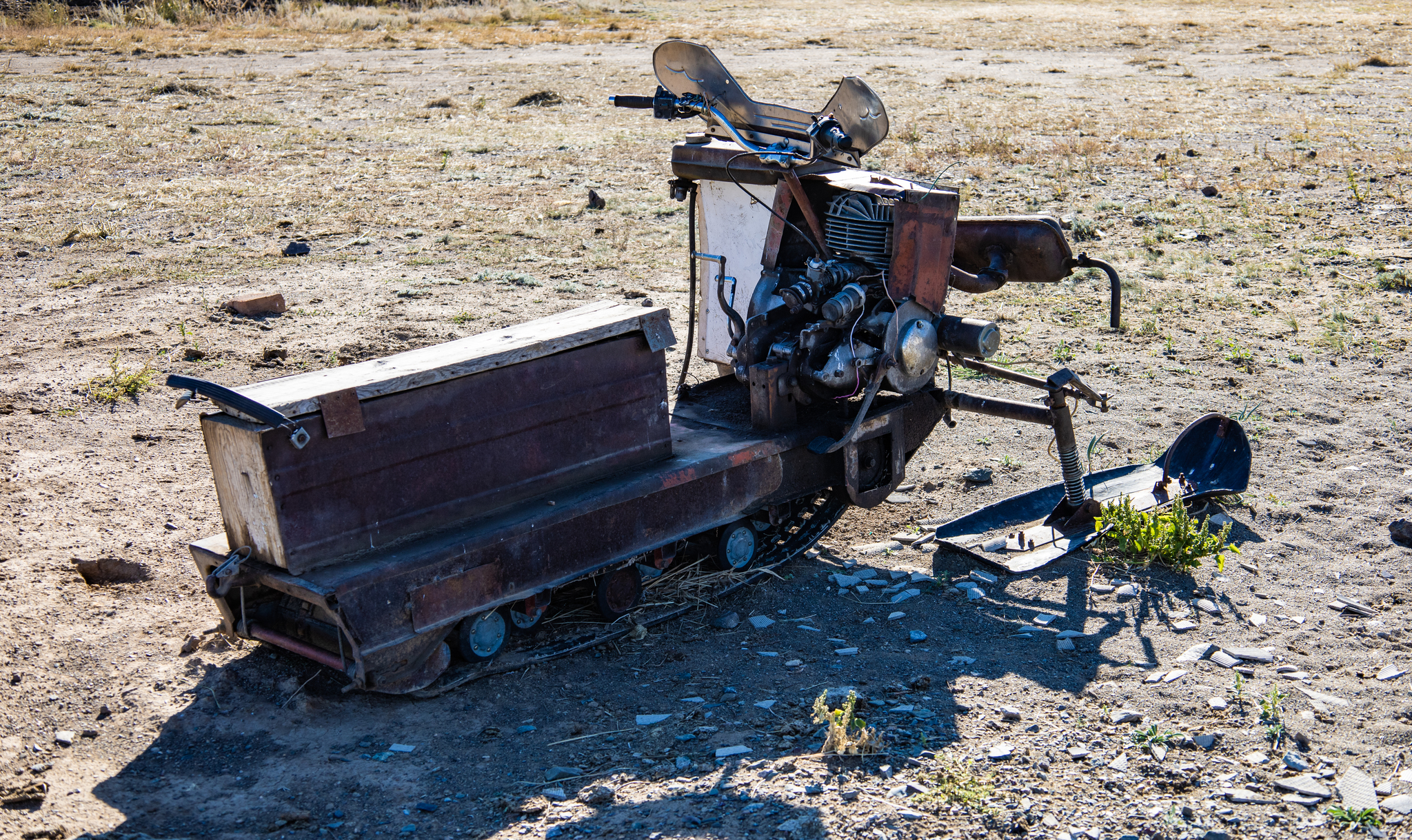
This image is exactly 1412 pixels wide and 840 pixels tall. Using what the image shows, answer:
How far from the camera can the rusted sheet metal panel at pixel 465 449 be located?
4512 mm

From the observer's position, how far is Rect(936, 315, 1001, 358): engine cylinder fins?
5.87 metres

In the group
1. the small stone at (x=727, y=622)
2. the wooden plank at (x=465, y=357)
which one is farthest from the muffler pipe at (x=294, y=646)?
the small stone at (x=727, y=622)

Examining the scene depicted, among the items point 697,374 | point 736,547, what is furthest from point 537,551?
point 697,374

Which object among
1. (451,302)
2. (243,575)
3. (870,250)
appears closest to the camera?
(243,575)

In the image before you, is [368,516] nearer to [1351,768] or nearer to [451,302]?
[1351,768]

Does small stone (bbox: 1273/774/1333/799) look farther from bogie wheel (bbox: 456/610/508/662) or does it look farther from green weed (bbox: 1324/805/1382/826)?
bogie wheel (bbox: 456/610/508/662)

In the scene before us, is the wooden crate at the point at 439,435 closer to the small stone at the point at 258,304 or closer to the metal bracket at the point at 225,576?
the metal bracket at the point at 225,576

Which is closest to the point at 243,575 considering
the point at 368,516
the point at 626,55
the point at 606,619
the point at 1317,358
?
the point at 368,516

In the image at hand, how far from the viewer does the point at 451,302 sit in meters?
10.0

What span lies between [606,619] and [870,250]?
6.92 feet

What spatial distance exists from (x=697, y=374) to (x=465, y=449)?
3.82m

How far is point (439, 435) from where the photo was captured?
4.80 m

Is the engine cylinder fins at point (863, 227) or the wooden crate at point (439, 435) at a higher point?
the engine cylinder fins at point (863, 227)

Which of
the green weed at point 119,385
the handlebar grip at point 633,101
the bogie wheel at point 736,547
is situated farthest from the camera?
the green weed at point 119,385
